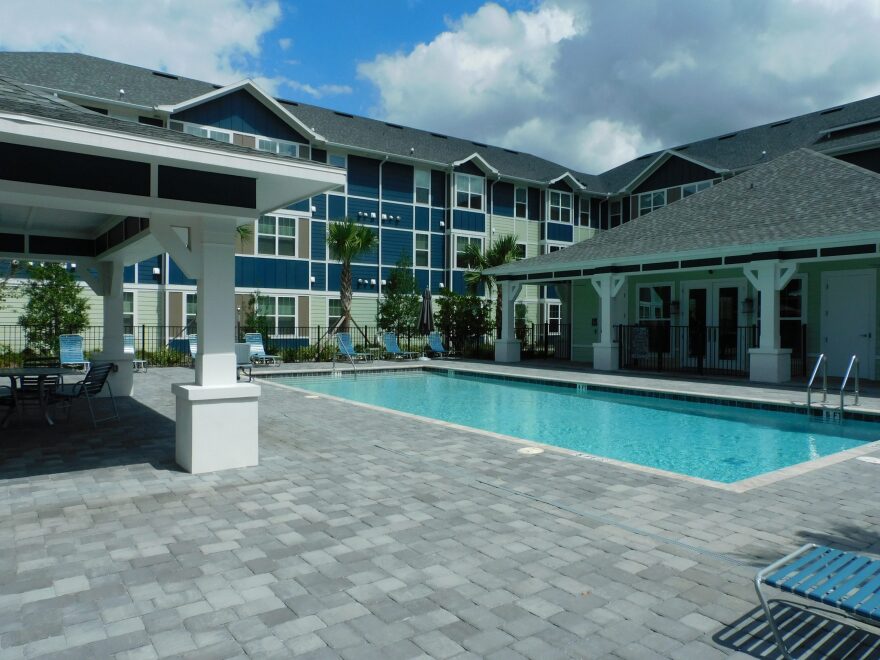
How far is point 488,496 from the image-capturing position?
5.51 meters

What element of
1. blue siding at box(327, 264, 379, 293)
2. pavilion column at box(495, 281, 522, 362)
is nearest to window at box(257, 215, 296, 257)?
blue siding at box(327, 264, 379, 293)

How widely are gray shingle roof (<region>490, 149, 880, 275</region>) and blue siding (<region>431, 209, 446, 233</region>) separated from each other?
30.4 ft

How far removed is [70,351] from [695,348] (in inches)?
706

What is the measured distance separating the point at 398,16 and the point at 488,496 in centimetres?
1532

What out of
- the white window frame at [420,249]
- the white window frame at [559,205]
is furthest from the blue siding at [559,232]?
the white window frame at [420,249]

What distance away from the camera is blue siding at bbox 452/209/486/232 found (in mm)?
30844

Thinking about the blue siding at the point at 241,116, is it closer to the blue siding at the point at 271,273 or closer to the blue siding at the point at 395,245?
the blue siding at the point at 271,273

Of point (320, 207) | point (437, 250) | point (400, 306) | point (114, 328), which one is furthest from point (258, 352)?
point (437, 250)

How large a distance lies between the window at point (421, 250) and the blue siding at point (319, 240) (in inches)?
191

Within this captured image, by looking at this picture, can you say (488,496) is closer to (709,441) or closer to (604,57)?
(709,441)

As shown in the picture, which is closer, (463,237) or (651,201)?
(463,237)

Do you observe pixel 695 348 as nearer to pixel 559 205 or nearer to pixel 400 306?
pixel 400 306

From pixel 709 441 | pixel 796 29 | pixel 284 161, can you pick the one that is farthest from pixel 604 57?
pixel 284 161

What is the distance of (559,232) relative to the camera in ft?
113
